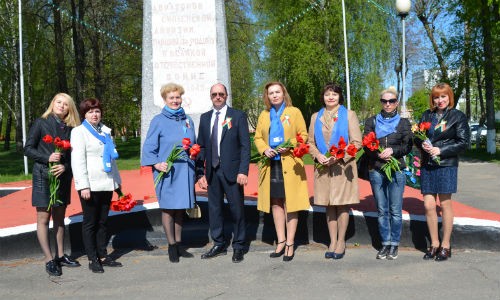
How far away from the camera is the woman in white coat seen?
Answer: 4.76m

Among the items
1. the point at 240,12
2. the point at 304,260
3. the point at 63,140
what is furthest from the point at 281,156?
the point at 240,12

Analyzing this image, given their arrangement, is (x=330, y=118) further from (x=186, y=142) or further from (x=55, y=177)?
(x=55, y=177)

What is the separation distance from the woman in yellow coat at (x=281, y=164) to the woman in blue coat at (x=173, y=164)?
0.74 metres

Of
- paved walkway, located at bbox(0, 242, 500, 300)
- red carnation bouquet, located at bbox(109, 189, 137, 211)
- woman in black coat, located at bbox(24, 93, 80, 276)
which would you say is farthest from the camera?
red carnation bouquet, located at bbox(109, 189, 137, 211)

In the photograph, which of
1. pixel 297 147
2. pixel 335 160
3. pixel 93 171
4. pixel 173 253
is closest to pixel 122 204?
pixel 93 171

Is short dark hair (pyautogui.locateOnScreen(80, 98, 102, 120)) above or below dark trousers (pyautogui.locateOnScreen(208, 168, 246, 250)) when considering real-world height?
above

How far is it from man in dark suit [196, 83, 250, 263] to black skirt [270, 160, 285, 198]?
27cm

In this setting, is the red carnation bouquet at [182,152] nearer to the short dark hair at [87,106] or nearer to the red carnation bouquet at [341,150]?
the short dark hair at [87,106]

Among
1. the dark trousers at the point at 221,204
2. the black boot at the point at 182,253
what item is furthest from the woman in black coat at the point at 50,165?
the dark trousers at the point at 221,204

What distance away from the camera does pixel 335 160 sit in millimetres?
5059

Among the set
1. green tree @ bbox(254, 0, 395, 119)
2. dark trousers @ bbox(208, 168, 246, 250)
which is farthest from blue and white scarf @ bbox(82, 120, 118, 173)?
green tree @ bbox(254, 0, 395, 119)

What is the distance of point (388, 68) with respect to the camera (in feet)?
92.4

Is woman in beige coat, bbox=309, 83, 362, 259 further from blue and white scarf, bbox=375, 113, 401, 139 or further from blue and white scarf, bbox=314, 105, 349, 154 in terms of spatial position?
blue and white scarf, bbox=375, 113, 401, 139

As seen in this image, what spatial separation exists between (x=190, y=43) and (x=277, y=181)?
4.26m
